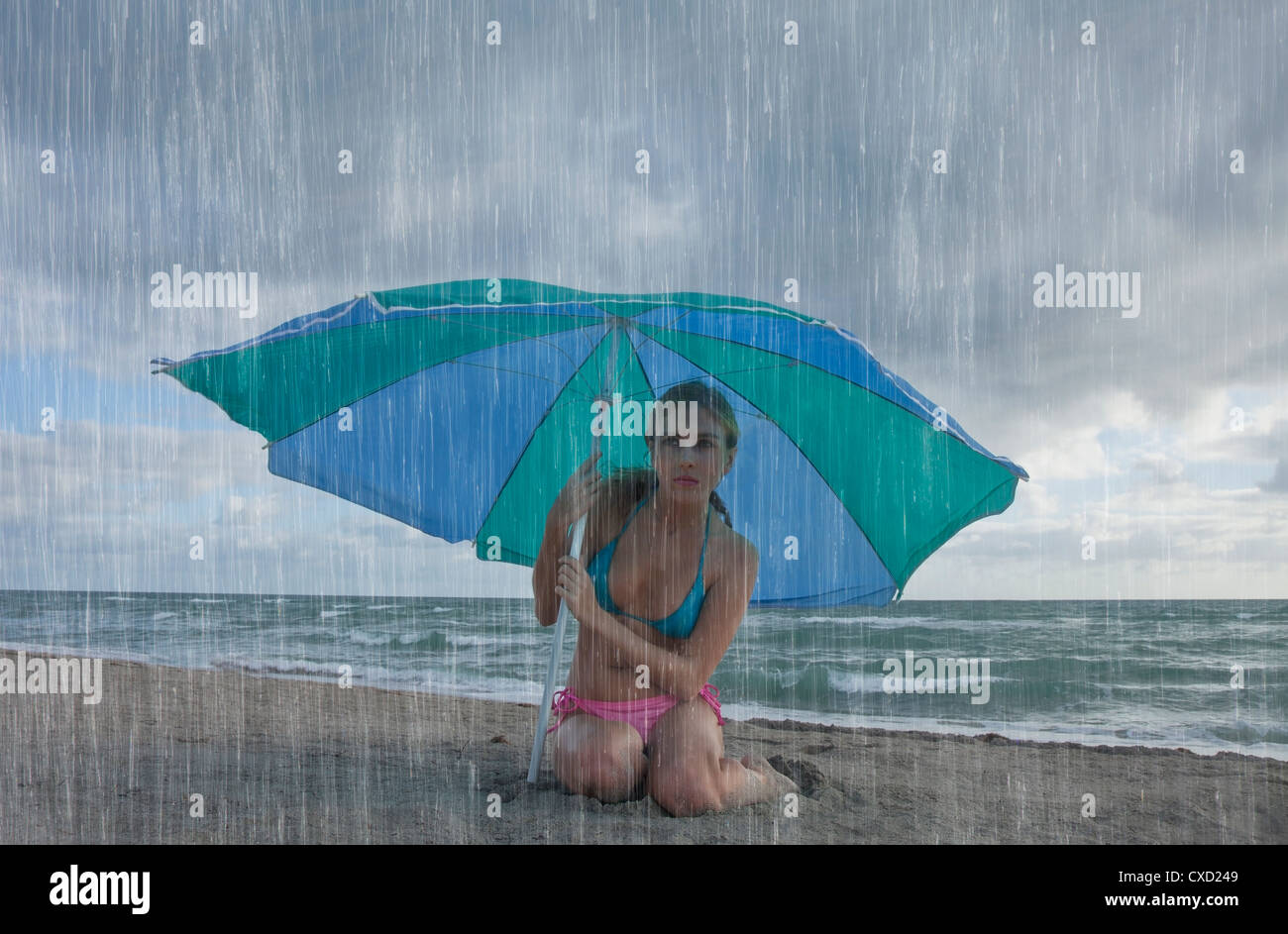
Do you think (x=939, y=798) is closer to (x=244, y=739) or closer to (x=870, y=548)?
(x=870, y=548)

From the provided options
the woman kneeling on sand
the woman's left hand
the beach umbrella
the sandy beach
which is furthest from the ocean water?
the woman's left hand

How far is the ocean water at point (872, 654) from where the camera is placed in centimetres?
1155

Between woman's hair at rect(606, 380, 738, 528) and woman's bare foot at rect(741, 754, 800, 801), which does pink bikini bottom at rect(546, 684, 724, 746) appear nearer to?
woman's bare foot at rect(741, 754, 800, 801)

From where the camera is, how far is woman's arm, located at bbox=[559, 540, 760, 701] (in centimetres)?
359

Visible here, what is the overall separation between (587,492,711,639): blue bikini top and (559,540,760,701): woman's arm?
0.05 m

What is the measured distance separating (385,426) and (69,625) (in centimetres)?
2742

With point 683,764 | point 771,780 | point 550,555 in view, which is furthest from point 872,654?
point 550,555

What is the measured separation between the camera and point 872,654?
18.9 meters

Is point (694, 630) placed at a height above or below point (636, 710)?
above

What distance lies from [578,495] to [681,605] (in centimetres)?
68

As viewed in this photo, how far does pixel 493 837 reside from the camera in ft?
11.9

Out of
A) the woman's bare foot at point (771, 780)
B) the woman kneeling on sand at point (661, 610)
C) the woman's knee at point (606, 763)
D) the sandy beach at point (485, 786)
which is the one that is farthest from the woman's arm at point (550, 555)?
the woman's bare foot at point (771, 780)

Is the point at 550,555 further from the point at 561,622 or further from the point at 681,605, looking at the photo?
the point at 681,605
